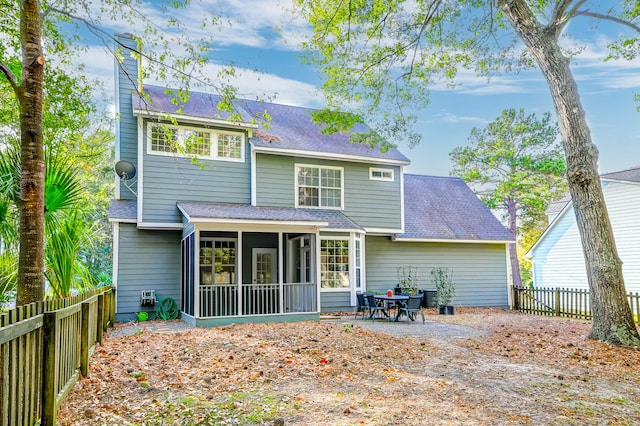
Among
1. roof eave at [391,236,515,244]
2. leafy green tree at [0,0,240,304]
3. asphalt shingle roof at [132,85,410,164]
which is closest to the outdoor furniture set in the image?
roof eave at [391,236,515,244]

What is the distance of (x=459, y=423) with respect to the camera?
375 cm

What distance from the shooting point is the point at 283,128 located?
1528 centimetres

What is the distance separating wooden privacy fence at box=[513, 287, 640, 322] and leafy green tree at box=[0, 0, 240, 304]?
12.4 metres

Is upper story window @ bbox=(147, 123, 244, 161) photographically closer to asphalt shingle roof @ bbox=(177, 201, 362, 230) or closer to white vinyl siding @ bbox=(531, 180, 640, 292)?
asphalt shingle roof @ bbox=(177, 201, 362, 230)

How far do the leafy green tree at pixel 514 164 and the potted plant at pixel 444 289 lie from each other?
10383mm

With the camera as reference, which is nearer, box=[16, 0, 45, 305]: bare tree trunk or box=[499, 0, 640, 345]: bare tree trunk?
box=[16, 0, 45, 305]: bare tree trunk

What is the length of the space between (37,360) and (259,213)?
877 cm

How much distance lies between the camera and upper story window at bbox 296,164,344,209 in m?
14.1

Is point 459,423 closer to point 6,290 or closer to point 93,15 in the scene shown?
point 6,290

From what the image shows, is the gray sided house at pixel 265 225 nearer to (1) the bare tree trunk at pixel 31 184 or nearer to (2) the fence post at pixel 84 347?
(1) the bare tree trunk at pixel 31 184

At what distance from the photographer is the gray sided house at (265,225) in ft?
38.3

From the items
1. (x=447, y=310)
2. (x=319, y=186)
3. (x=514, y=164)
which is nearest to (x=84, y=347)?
(x=319, y=186)

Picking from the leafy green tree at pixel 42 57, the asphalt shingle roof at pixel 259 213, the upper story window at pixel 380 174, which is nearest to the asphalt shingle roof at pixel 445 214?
the upper story window at pixel 380 174

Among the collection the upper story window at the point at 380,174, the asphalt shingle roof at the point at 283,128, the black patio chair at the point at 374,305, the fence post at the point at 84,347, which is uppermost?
the asphalt shingle roof at the point at 283,128
